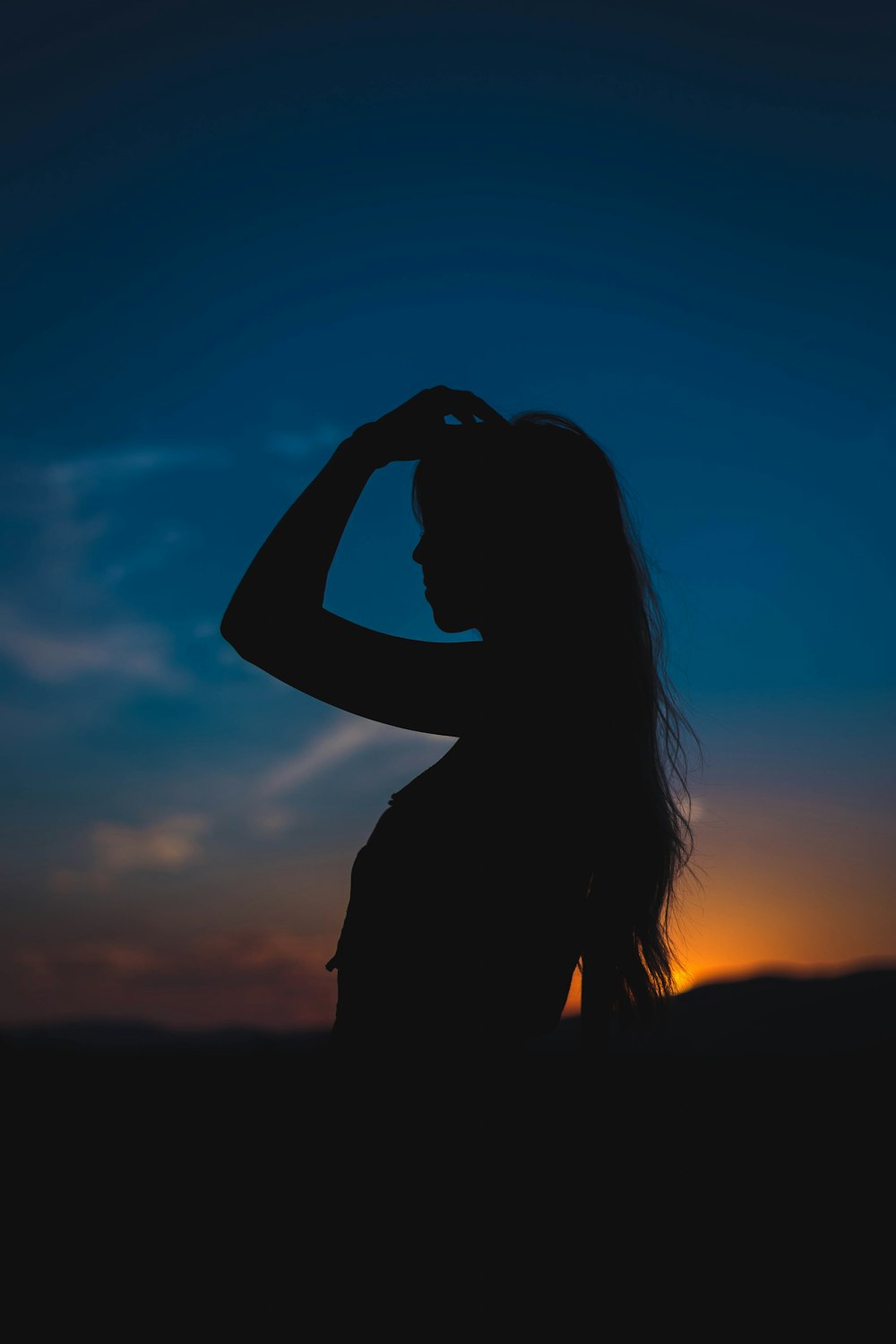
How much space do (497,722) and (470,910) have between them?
17.9 inches

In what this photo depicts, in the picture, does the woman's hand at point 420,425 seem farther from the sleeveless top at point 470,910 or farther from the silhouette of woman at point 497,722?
the sleeveless top at point 470,910

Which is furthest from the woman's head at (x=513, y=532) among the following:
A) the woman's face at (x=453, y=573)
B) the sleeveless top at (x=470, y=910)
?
the sleeveless top at (x=470, y=910)

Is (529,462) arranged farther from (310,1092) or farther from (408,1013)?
(310,1092)

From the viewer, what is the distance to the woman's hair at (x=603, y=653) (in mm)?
1992

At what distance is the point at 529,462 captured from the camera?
218cm

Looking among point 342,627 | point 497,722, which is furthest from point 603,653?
point 342,627

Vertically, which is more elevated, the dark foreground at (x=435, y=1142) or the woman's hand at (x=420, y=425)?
the woman's hand at (x=420, y=425)

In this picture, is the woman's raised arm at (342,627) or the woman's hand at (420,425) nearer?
the woman's raised arm at (342,627)

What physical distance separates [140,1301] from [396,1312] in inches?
70.4

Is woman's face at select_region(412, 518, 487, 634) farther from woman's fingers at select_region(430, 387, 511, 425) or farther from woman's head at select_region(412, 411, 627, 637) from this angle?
woman's fingers at select_region(430, 387, 511, 425)

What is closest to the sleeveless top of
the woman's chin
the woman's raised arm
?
the woman's raised arm

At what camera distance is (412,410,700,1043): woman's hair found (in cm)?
199

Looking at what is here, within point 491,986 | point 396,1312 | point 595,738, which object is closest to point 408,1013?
point 491,986

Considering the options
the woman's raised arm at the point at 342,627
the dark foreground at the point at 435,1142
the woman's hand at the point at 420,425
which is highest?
the woman's hand at the point at 420,425
